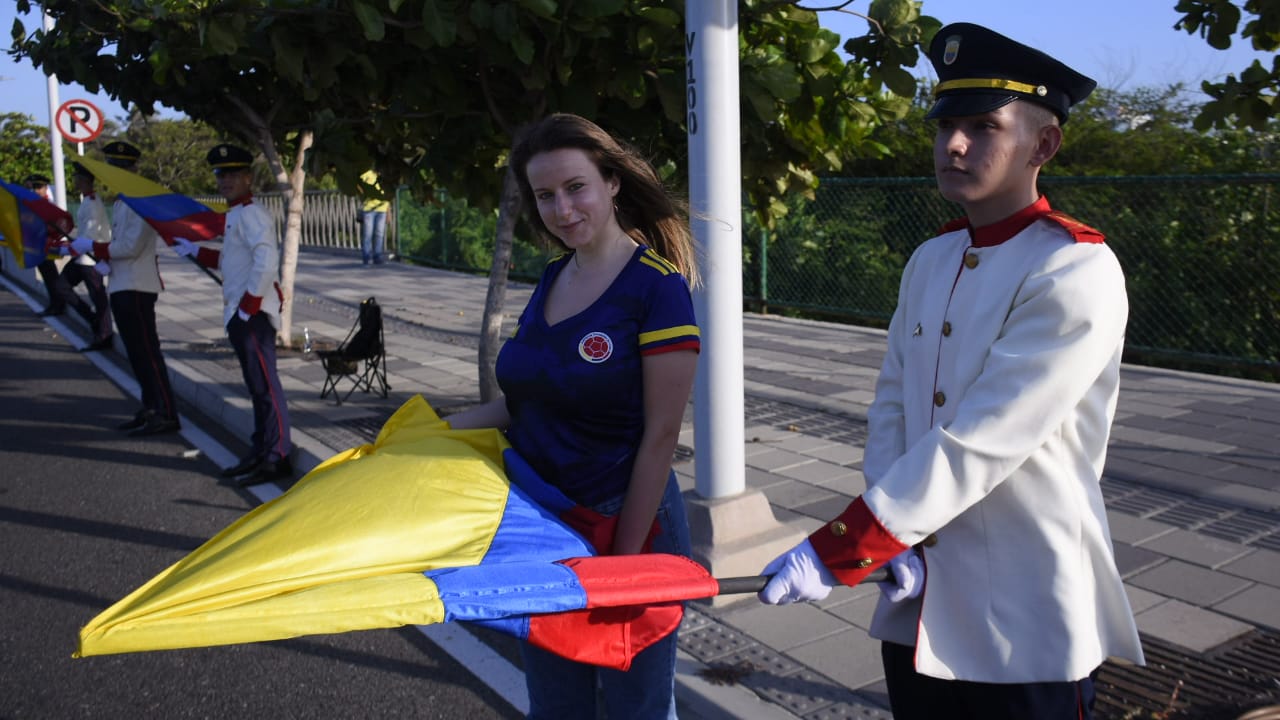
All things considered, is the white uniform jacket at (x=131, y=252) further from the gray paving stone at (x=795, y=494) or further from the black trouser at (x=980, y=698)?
the black trouser at (x=980, y=698)

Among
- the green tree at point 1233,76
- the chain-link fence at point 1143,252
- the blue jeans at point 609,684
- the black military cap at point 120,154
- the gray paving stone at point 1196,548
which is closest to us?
the blue jeans at point 609,684

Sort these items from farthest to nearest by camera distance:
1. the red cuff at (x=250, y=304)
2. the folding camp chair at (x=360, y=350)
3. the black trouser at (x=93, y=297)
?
1. the black trouser at (x=93, y=297)
2. the folding camp chair at (x=360, y=350)
3. the red cuff at (x=250, y=304)

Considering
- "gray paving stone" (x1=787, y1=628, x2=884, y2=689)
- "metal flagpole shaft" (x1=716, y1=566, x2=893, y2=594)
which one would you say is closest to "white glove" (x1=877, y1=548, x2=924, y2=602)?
"metal flagpole shaft" (x1=716, y1=566, x2=893, y2=594)

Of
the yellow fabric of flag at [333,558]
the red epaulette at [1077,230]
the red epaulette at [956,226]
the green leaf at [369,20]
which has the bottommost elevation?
the yellow fabric of flag at [333,558]

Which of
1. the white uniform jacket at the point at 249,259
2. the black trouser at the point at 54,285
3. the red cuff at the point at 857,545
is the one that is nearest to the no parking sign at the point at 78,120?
the black trouser at the point at 54,285

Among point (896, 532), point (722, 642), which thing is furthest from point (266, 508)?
point (722, 642)

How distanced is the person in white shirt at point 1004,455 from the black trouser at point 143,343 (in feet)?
24.6

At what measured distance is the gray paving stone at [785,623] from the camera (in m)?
3.92

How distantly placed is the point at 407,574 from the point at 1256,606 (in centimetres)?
380

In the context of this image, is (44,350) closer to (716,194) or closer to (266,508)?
(716,194)

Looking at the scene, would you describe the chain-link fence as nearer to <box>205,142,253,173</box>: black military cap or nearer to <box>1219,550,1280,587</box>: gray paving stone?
<box>205,142,253,173</box>: black military cap

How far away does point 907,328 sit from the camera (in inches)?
84.0

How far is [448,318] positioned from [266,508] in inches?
494

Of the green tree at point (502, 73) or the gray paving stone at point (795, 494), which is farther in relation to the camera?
the gray paving stone at point (795, 494)
